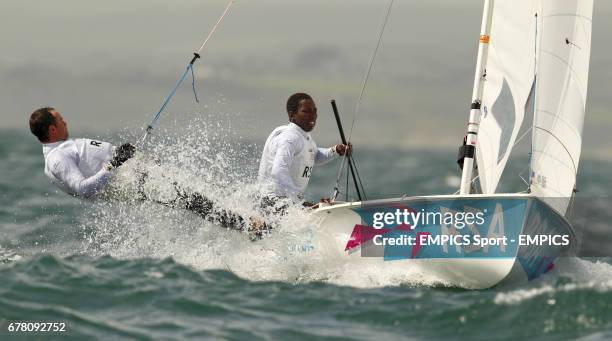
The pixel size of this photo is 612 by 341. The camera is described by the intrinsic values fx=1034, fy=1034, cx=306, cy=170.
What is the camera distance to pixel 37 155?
31906mm

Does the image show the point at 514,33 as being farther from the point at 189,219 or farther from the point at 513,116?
the point at 189,219

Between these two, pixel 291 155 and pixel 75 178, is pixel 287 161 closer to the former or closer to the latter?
pixel 291 155

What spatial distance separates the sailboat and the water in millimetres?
176

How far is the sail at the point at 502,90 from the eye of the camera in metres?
8.65

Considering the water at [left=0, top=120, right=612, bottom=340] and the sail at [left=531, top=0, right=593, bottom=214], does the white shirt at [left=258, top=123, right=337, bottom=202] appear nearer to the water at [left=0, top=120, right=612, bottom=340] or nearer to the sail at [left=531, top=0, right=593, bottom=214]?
the water at [left=0, top=120, right=612, bottom=340]

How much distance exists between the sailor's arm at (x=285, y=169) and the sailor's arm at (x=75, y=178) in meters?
1.37

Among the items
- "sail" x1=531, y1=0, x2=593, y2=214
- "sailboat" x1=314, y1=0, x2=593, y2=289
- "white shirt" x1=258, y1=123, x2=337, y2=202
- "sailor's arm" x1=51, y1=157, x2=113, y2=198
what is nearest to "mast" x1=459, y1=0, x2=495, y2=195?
"sailboat" x1=314, y1=0, x2=593, y2=289

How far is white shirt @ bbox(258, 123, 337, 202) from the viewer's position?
8.60 m

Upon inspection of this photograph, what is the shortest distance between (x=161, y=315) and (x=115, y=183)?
7.20 feet

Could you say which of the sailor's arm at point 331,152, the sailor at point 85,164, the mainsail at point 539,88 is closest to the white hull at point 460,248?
the mainsail at point 539,88

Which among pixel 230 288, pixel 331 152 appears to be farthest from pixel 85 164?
pixel 331 152

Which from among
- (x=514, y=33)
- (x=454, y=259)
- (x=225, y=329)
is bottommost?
(x=225, y=329)

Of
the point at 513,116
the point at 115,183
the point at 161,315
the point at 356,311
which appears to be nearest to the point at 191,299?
the point at 161,315

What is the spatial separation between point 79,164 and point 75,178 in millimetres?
299
